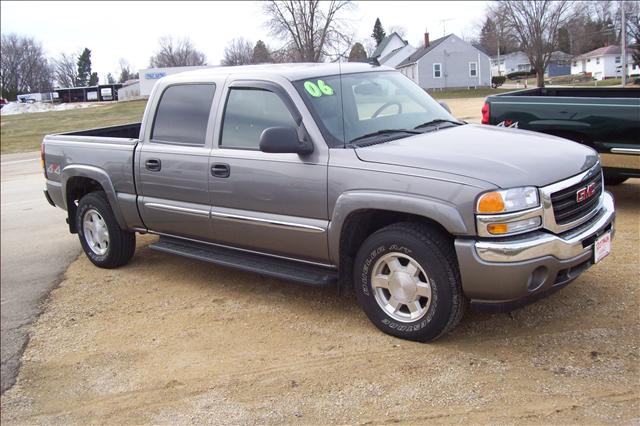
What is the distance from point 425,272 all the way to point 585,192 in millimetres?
1183

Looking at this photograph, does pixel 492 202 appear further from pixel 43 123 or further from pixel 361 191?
pixel 43 123

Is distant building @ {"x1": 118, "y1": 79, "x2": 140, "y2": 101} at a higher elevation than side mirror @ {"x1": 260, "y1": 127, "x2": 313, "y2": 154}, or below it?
higher

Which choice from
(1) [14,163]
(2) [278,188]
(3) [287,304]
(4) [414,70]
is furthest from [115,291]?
(4) [414,70]

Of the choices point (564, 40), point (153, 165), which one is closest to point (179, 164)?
point (153, 165)

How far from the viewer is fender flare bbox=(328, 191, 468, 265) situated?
3783mm

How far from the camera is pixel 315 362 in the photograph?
4.08 m

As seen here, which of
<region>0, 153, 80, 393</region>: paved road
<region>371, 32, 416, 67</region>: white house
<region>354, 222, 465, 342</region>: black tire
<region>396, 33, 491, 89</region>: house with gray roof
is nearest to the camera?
<region>354, 222, 465, 342</region>: black tire

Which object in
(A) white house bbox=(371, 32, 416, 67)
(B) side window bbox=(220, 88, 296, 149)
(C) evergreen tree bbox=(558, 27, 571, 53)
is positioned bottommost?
(B) side window bbox=(220, 88, 296, 149)

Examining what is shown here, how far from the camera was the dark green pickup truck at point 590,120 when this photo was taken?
6.85 meters

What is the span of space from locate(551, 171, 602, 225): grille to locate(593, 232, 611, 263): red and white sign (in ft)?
0.63

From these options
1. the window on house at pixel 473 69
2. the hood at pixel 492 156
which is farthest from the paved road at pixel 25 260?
the window on house at pixel 473 69

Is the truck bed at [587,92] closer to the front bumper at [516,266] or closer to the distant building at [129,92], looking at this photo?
the front bumper at [516,266]

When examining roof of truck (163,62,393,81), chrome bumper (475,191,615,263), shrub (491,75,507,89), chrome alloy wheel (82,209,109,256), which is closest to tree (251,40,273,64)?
shrub (491,75,507,89)

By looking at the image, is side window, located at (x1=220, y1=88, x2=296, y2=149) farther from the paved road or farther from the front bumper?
the paved road
